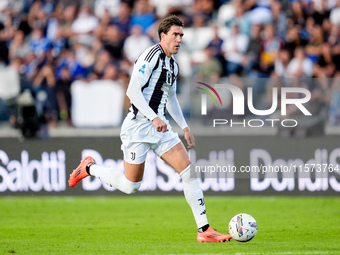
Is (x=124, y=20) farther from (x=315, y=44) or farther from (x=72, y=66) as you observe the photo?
(x=315, y=44)

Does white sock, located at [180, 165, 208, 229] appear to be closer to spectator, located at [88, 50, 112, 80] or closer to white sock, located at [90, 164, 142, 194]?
white sock, located at [90, 164, 142, 194]

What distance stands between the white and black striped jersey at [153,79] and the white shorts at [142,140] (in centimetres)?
12

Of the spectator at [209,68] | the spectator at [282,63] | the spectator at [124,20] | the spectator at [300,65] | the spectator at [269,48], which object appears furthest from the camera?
the spectator at [124,20]

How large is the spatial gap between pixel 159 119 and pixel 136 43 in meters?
8.72

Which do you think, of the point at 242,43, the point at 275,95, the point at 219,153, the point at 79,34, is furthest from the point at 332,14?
the point at 79,34

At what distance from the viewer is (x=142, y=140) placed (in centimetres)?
797

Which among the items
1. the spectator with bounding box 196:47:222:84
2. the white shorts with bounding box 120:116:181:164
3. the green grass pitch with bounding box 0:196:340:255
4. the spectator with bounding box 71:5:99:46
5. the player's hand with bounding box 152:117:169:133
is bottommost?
the green grass pitch with bounding box 0:196:340:255

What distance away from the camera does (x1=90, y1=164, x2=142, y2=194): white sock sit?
8180 mm

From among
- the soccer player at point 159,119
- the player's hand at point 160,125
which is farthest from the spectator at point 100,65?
the player's hand at point 160,125

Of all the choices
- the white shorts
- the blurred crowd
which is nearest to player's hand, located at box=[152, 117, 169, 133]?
the white shorts

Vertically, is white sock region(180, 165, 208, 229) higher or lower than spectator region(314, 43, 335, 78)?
lower

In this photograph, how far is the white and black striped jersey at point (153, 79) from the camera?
769cm

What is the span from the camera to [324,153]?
12.6 meters

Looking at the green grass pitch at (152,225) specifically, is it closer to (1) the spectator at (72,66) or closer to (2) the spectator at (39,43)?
(1) the spectator at (72,66)
